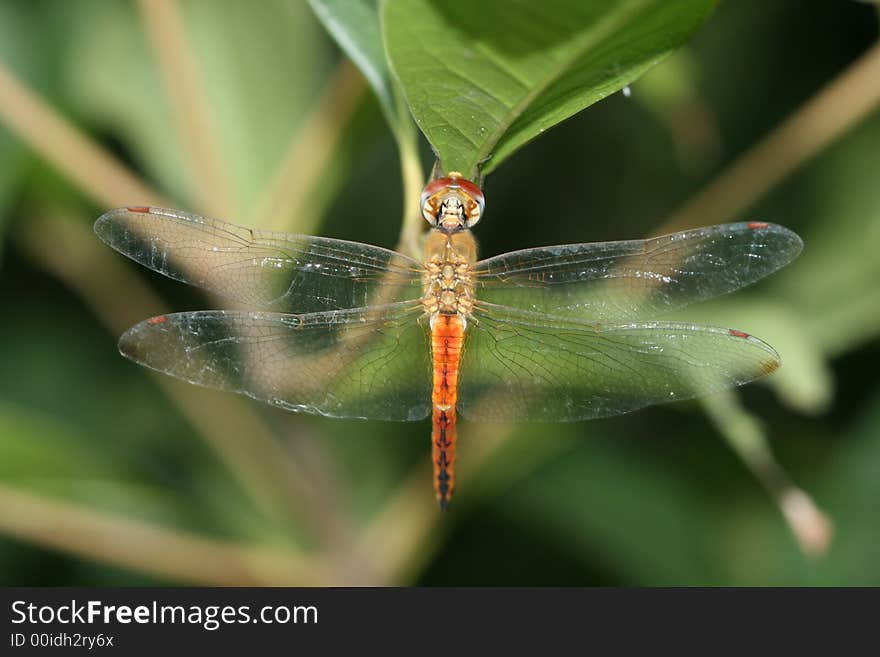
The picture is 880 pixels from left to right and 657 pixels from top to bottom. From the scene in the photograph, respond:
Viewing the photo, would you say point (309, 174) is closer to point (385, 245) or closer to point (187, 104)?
point (187, 104)


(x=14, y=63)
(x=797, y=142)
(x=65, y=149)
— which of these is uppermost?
(x=14, y=63)

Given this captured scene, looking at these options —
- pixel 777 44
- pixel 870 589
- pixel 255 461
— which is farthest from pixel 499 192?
pixel 870 589

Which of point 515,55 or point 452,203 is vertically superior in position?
point 452,203

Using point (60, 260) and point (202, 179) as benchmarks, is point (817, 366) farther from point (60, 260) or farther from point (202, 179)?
point (60, 260)

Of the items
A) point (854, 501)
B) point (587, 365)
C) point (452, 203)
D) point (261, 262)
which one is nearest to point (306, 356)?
point (261, 262)

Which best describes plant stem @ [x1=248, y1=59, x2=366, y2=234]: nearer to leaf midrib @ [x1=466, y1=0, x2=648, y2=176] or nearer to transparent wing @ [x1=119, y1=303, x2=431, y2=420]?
transparent wing @ [x1=119, y1=303, x2=431, y2=420]

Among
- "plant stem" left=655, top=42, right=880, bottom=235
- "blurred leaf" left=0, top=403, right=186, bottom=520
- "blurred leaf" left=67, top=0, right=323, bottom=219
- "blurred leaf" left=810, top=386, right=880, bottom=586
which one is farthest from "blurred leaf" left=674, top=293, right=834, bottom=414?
"blurred leaf" left=0, top=403, right=186, bottom=520

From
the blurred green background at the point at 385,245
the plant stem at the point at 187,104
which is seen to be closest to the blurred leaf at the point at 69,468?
the blurred green background at the point at 385,245

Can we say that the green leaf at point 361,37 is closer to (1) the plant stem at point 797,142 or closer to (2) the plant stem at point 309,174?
(2) the plant stem at point 309,174
